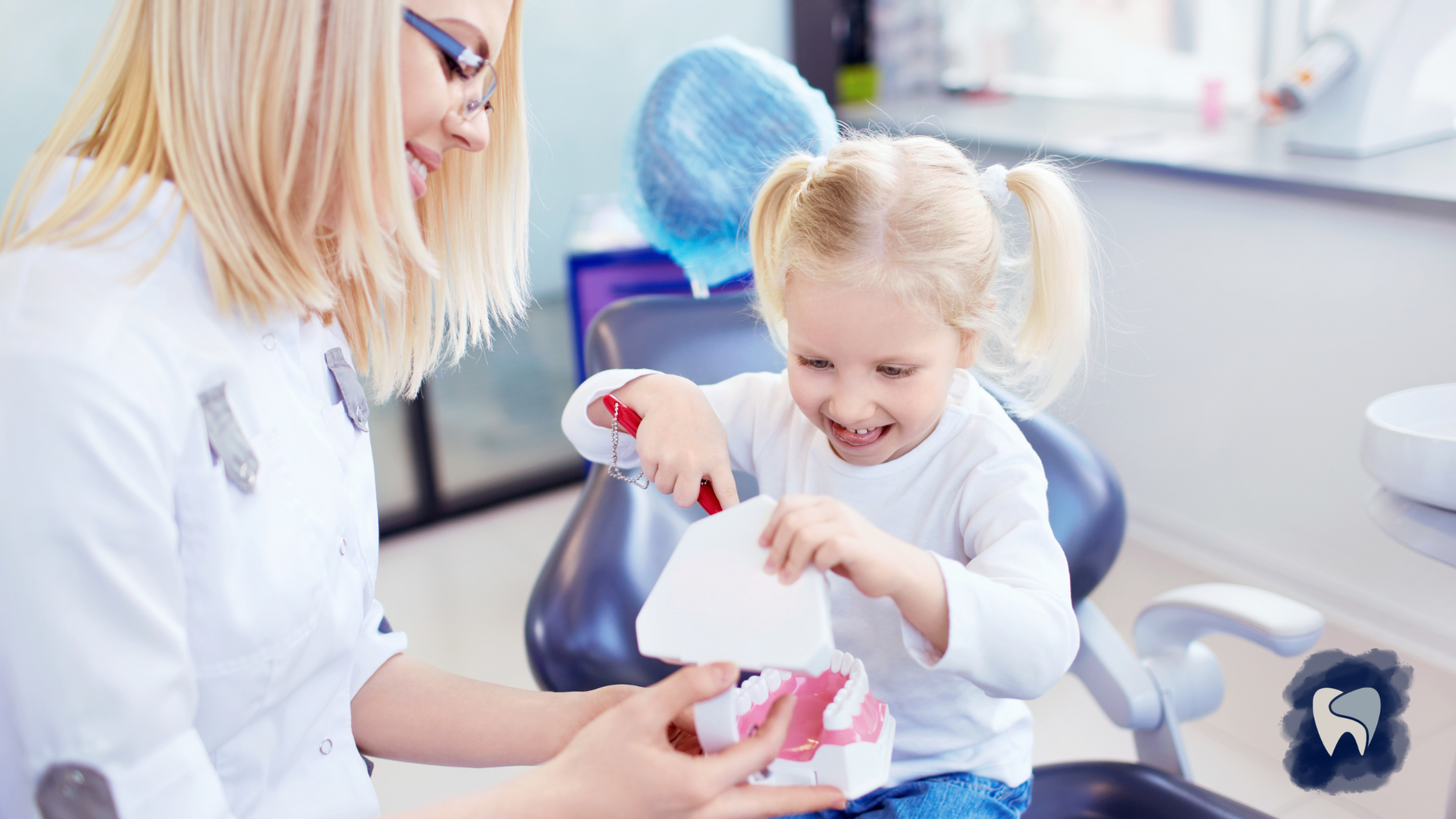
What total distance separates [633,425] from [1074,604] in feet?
1.74

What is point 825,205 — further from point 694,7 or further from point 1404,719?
point 694,7

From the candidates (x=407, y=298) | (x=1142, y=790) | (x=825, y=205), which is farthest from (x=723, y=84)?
(x=1142, y=790)

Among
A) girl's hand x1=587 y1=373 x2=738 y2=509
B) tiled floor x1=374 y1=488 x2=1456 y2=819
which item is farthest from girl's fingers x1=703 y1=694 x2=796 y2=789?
tiled floor x1=374 y1=488 x2=1456 y2=819

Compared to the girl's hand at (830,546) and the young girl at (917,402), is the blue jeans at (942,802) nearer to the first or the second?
the young girl at (917,402)

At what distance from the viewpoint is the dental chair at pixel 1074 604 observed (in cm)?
108

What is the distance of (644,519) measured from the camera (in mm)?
1205

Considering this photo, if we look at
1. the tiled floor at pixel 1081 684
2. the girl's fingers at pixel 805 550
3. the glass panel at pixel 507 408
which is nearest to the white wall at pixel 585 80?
the glass panel at pixel 507 408

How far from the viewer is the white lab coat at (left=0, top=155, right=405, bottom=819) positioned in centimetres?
61

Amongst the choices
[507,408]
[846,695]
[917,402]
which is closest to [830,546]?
[846,695]

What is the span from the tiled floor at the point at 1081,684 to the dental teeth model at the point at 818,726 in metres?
1.07

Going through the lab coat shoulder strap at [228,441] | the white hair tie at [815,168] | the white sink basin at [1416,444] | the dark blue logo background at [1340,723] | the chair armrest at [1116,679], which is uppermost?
the white hair tie at [815,168]

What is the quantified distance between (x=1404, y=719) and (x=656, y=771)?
1.63 metres

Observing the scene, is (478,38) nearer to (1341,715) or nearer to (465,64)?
(465,64)

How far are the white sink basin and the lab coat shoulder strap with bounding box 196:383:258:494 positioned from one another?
0.94m
